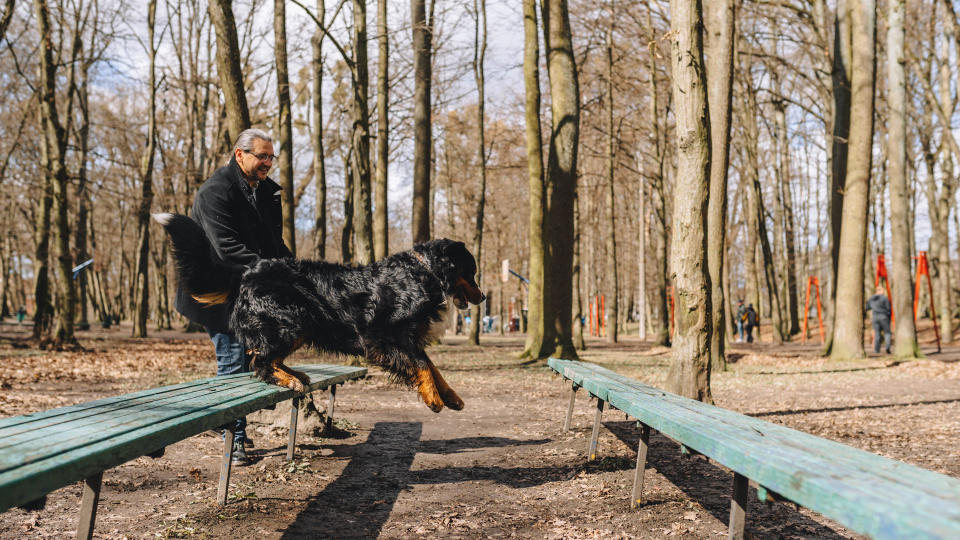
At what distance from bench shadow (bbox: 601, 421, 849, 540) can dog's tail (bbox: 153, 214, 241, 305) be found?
2850mm

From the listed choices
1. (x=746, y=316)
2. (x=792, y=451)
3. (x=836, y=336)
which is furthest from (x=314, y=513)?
(x=746, y=316)

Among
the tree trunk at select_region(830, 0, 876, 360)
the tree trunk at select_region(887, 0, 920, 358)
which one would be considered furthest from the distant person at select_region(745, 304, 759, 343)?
the tree trunk at select_region(830, 0, 876, 360)

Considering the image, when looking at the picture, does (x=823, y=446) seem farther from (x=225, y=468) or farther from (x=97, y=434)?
(x=225, y=468)

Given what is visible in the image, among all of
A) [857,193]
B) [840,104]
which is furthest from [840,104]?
[857,193]

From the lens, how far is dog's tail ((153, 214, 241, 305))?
403 centimetres

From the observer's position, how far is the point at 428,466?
4.86 metres

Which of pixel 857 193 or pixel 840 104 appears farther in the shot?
pixel 840 104

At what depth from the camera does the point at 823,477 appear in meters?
1.79

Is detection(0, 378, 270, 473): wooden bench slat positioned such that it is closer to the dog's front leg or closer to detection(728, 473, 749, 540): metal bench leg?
the dog's front leg

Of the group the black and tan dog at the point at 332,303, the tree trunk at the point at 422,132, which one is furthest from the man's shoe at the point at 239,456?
the tree trunk at the point at 422,132

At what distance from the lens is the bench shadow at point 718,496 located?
3359 millimetres

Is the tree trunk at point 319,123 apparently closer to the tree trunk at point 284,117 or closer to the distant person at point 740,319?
the tree trunk at point 284,117

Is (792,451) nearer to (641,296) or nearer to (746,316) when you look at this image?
(641,296)

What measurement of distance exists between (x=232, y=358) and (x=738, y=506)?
3.55 meters
